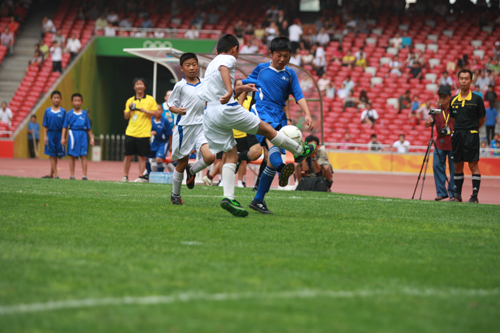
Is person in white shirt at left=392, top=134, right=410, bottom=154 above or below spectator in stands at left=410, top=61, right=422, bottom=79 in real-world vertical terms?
below

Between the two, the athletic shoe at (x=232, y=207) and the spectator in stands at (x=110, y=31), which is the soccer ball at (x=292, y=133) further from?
the spectator in stands at (x=110, y=31)

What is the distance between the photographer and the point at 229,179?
6.31 metres

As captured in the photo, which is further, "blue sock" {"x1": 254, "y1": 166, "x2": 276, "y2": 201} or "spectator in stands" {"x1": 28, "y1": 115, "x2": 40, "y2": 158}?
"spectator in stands" {"x1": 28, "y1": 115, "x2": 40, "y2": 158}

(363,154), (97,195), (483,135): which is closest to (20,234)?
(97,195)

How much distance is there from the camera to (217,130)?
6.37 metres

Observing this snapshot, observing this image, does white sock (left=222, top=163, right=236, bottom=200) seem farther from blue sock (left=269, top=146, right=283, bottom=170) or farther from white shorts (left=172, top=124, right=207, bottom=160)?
white shorts (left=172, top=124, right=207, bottom=160)

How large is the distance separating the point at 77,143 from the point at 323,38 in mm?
17919

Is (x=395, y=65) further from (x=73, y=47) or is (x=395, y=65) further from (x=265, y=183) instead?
(x=265, y=183)

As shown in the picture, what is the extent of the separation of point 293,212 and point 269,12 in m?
24.9

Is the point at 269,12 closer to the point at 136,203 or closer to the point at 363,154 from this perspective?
the point at 363,154

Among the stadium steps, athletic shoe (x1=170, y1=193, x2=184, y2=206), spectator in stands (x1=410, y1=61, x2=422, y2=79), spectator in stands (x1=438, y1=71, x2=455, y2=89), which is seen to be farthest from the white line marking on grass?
the stadium steps

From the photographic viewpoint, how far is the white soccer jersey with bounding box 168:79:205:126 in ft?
27.0

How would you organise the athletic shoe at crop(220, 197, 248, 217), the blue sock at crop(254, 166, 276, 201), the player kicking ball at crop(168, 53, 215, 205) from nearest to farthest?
the athletic shoe at crop(220, 197, 248, 217) < the blue sock at crop(254, 166, 276, 201) < the player kicking ball at crop(168, 53, 215, 205)

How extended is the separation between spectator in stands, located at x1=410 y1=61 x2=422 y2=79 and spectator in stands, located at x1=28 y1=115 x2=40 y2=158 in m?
16.7
